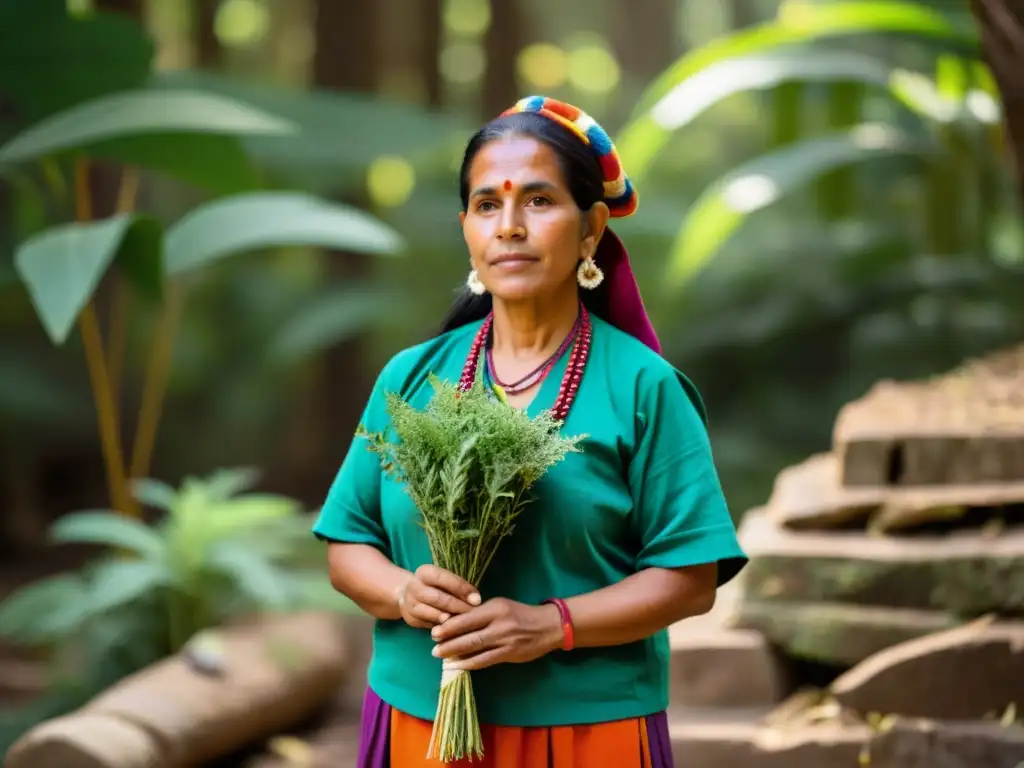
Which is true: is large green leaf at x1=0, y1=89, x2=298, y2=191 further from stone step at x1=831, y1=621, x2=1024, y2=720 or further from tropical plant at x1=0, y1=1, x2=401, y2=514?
stone step at x1=831, y1=621, x2=1024, y2=720

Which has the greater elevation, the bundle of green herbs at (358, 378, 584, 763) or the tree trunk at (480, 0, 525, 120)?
the tree trunk at (480, 0, 525, 120)

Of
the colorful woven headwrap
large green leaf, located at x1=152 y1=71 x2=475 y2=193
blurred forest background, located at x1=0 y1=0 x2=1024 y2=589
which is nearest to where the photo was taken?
the colorful woven headwrap

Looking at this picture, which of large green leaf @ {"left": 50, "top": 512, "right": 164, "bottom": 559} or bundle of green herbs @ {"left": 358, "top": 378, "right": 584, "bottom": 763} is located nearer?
bundle of green herbs @ {"left": 358, "top": 378, "right": 584, "bottom": 763}

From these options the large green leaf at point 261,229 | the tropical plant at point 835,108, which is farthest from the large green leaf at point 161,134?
the tropical plant at point 835,108

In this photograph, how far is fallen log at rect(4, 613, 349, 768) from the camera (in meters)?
3.37

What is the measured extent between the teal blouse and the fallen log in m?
1.89

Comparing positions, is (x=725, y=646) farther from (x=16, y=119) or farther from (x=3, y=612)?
(x=16, y=119)

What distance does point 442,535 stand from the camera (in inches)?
66.6

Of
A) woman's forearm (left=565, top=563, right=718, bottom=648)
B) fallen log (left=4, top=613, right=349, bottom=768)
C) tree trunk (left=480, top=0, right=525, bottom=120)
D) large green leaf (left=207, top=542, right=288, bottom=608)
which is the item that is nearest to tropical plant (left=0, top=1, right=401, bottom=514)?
large green leaf (left=207, top=542, right=288, bottom=608)

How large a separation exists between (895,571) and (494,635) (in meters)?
1.84

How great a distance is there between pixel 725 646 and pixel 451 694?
177cm

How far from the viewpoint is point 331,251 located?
9078 millimetres

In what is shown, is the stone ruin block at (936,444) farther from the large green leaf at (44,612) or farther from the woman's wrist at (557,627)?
the large green leaf at (44,612)

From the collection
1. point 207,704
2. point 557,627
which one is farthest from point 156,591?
point 557,627
